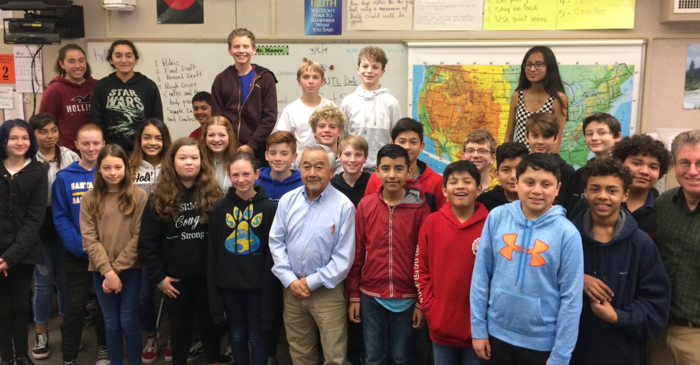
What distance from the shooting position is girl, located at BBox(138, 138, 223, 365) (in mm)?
2594

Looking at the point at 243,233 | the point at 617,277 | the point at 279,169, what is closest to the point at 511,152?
the point at 617,277

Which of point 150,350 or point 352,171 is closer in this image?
point 352,171

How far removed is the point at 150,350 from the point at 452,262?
6.41 feet

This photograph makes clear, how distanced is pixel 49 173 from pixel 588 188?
2923 mm

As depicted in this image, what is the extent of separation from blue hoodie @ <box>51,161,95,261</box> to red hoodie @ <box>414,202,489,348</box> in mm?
1854

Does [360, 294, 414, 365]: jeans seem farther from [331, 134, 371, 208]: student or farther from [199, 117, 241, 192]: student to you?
[199, 117, 241, 192]: student

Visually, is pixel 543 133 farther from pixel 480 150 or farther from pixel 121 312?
pixel 121 312

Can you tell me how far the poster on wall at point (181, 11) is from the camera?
4332mm

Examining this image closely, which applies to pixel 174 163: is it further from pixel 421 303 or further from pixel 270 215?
pixel 421 303

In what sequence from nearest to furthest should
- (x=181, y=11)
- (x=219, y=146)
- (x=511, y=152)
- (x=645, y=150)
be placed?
(x=645, y=150)
(x=511, y=152)
(x=219, y=146)
(x=181, y=11)

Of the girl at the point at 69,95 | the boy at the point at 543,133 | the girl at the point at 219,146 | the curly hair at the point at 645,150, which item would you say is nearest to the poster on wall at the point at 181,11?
the girl at the point at 69,95

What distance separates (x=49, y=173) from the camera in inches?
123

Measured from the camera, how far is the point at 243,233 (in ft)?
8.34

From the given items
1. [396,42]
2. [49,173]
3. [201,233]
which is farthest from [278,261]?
[396,42]
